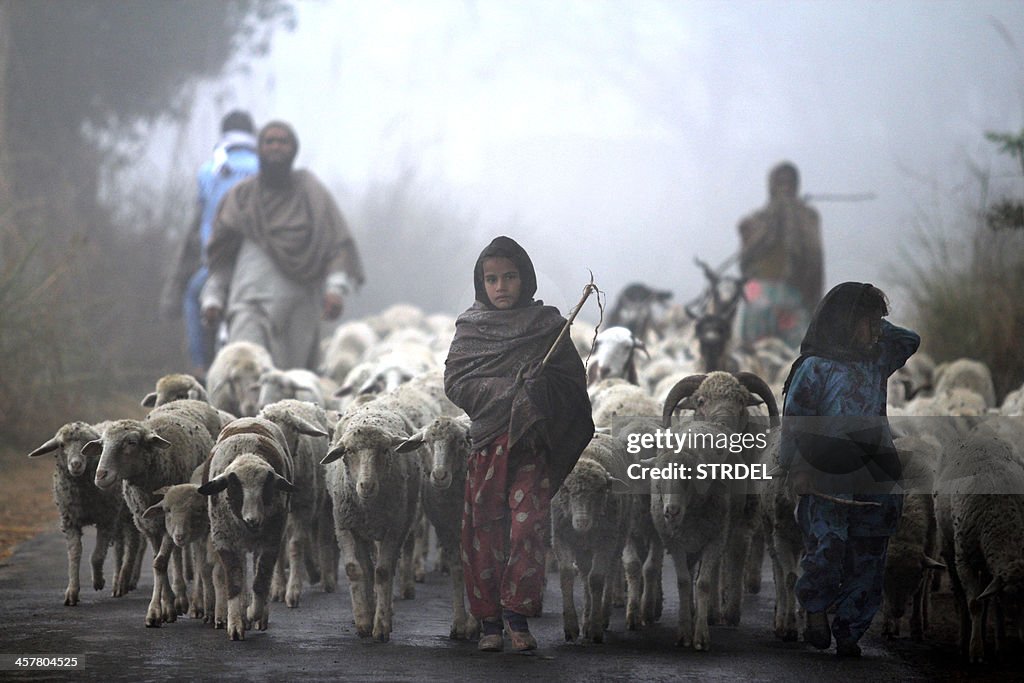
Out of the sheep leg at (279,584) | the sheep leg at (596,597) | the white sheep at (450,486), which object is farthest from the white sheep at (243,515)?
the sheep leg at (596,597)

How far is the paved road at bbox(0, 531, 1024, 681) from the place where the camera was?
681 cm

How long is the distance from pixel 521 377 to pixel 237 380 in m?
5.53

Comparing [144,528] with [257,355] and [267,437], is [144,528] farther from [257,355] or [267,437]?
[257,355]

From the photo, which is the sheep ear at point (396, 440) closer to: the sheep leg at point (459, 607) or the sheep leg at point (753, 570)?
the sheep leg at point (459, 607)

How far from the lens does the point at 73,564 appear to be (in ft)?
28.6

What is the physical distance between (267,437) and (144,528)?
2.90 ft

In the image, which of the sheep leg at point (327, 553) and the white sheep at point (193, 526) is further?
the sheep leg at point (327, 553)

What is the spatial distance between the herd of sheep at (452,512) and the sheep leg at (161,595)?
17 mm

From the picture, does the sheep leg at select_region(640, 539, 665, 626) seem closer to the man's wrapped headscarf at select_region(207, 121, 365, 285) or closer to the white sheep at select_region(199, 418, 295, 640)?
the white sheep at select_region(199, 418, 295, 640)

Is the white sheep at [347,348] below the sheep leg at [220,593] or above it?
above

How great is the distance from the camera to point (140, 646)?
7316 millimetres

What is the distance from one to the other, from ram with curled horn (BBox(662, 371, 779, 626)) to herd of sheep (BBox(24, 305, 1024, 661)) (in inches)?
0.6

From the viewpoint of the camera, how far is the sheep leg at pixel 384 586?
7797 mm

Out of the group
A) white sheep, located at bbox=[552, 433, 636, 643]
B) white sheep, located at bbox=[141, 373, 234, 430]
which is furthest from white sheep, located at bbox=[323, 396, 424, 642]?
white sheep, located at bbox=[141, 373, 234, 430]
